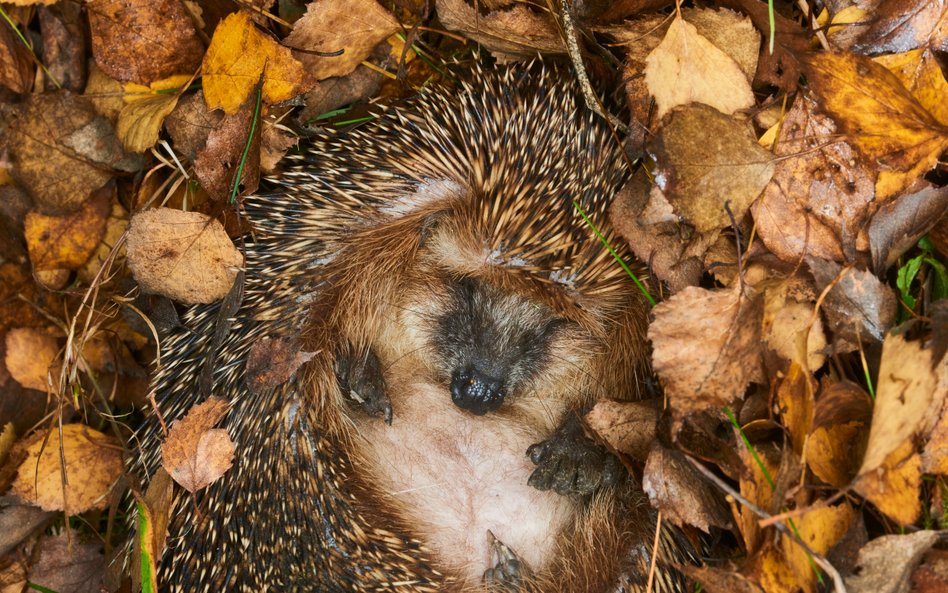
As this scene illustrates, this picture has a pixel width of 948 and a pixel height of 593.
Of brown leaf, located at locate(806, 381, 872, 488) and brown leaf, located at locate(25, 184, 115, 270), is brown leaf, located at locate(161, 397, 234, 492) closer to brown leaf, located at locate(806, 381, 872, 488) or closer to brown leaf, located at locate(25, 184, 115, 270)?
brown leaf, located at locate(25, 184, 115, 270)

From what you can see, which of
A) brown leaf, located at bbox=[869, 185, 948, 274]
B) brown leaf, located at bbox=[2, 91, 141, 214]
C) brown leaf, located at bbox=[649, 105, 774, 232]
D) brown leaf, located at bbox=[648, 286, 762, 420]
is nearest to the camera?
brown leaf, located at bbox=[648, 286, 762, 420]

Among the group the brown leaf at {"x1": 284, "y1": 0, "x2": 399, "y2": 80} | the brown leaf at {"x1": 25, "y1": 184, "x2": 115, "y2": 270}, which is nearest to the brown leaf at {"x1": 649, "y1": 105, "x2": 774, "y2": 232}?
the brown leaf at {"x1": 284, "y1": 0, "x2": 399, "y2": 80}

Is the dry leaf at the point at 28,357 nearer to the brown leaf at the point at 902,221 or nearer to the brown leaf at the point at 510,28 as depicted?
the brown leaf at the point at 510,28

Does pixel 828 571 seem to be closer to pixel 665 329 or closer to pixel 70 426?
pixel 665 329

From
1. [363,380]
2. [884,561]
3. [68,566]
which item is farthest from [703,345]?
[68,566]

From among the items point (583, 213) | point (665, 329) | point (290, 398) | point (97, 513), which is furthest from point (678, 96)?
point (97, 513)

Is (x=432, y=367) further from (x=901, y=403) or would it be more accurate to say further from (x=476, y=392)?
(x=901, y=403)
